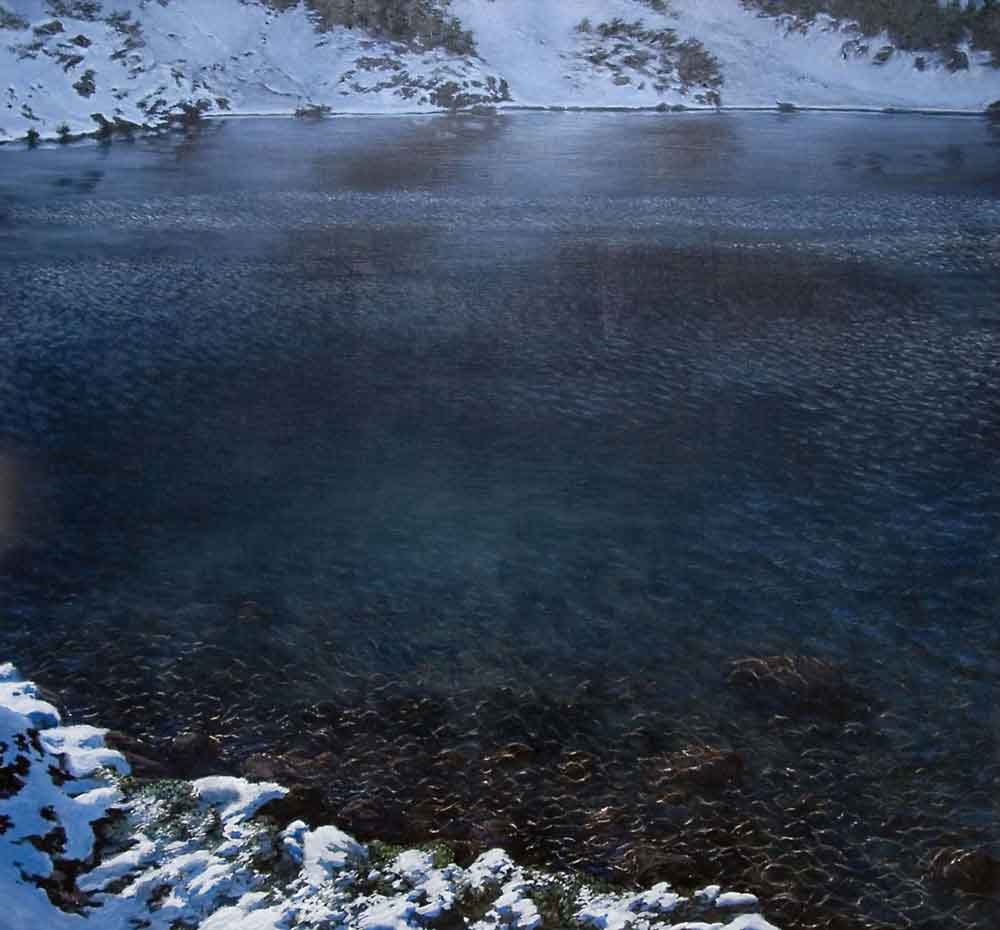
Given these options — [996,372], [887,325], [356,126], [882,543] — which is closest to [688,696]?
[882,543]

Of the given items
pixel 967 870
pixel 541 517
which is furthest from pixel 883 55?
pixel 967 870

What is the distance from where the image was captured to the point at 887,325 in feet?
108

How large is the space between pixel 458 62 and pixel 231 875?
95959mm

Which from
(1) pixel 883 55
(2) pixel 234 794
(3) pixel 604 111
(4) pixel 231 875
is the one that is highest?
(1) pixel 883 55

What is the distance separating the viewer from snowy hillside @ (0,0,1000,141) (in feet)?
266

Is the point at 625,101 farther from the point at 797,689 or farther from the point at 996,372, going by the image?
the point at 797,689

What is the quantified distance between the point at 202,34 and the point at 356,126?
77.6 ft

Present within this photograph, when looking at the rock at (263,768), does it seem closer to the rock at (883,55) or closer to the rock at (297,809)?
the rock at (297,809)

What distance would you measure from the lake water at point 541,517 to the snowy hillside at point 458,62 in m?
42.9

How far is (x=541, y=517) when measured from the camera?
70.0ft

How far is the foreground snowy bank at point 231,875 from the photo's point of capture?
38.4 feet

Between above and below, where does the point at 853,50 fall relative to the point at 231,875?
above

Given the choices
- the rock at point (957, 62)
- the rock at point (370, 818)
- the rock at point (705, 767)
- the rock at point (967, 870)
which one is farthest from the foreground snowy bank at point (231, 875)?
the rock at point (957, 62)

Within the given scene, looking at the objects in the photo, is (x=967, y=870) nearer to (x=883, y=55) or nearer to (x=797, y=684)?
(x=797, y=684)
